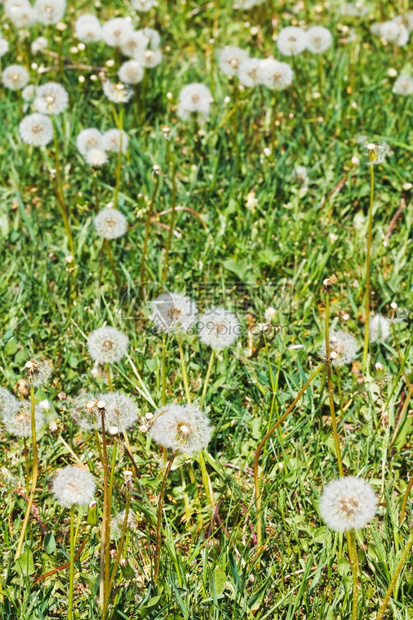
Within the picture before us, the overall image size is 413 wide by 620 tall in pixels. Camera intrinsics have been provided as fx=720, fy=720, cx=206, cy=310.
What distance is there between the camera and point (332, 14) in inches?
163

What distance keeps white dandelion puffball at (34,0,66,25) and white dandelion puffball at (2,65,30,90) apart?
27 centimetres

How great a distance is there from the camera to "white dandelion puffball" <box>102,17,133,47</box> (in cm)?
348

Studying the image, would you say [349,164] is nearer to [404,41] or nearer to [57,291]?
[404,41]

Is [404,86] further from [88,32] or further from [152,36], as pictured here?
[88,32]

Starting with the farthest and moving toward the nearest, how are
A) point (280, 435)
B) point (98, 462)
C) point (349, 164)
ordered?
point (349, 164) → point (98, 462) → point (280, 435)

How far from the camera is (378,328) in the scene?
2.57 meters

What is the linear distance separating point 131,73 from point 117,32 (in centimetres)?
25

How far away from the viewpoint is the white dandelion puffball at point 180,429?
6.35ft

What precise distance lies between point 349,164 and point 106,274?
1.13 metres

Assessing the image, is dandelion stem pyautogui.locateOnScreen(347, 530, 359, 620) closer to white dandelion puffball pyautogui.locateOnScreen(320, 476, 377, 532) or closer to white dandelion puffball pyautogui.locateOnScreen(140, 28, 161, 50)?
white dandelion puffball pyautogui.locateOnScreen(320, 476, 377, 532)

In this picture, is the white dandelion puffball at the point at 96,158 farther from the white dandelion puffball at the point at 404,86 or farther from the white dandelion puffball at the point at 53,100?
the white dandelion puffball at the point at 404,86

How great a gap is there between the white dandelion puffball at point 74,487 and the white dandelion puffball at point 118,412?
0.17 meters

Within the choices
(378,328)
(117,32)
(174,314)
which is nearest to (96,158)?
(174,314)

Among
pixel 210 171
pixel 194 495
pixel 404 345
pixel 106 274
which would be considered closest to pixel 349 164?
→ pixel 210 171
